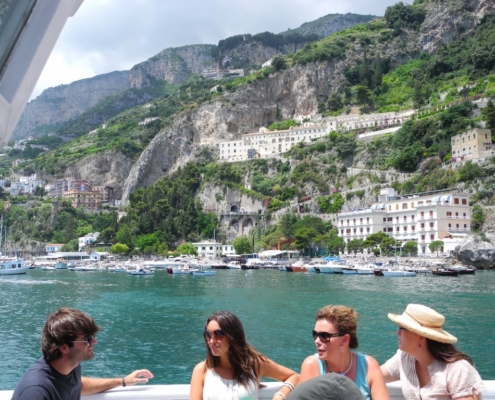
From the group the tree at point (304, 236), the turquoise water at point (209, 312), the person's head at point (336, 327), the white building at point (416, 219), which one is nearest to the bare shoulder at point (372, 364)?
the person's head at point (336, 327)

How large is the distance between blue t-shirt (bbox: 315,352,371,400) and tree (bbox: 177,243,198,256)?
2743 inches

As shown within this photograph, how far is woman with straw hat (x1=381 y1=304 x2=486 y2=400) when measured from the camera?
3.24 meters

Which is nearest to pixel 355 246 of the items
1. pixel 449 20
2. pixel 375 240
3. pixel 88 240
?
pixel 375 240

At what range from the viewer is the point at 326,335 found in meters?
3.41

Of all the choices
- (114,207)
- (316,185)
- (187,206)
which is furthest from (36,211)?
(316,185)

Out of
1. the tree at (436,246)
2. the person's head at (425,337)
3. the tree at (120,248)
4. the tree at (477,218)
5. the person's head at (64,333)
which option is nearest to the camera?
the person's head at (64,333)

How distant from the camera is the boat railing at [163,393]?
337 centimetres

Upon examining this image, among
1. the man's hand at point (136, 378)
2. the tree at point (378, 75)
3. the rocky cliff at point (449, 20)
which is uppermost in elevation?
the rocky cliff at point (449, 20)

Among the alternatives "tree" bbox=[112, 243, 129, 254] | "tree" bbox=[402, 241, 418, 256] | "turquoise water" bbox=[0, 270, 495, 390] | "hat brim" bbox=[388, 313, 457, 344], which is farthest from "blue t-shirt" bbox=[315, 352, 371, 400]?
"tree" bbox=[112, 243, 129, 254]

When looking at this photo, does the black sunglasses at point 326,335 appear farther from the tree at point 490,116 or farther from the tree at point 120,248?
the tree at point 120,248

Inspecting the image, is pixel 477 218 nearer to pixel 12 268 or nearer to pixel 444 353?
pixel 12 268

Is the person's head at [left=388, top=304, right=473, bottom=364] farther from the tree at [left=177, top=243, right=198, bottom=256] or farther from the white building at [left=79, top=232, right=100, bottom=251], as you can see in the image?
the white building at [left=79, top=232, right=100, bottom=251]

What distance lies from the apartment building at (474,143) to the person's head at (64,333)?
60.1 meters

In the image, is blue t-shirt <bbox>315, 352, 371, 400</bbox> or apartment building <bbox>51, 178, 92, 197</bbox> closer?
blue t-shirt <bbox>315, 352, 371, 400</bbox>
